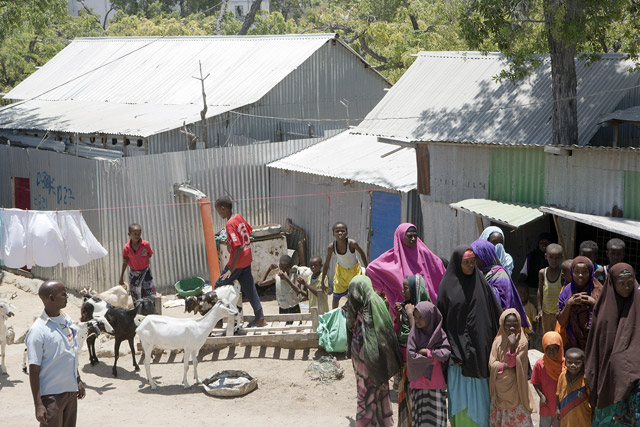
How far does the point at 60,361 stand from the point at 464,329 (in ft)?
10.1

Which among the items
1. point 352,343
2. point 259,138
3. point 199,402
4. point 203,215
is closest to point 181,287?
point 203,215

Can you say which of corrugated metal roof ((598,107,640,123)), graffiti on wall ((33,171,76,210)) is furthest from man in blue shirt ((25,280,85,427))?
graffiti on wall ((33,171,76,210))

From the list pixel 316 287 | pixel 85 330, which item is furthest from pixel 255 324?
pixel 85 330

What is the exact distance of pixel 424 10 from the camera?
25.7 metres

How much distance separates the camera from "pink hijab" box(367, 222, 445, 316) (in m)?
6.79

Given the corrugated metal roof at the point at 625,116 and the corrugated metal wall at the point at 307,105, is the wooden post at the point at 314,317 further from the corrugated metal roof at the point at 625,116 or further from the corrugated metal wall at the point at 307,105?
the corrugated metal wall at the point at 307,105

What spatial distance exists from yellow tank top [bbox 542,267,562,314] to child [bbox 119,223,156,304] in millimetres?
5114

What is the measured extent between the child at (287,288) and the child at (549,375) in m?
4.24

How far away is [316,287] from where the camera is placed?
9.57m

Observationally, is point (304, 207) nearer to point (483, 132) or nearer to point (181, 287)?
point (181, 287)

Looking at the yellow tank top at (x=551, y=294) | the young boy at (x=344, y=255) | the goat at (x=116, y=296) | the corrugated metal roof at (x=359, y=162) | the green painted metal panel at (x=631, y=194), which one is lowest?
the goat at (x=116, y=296)

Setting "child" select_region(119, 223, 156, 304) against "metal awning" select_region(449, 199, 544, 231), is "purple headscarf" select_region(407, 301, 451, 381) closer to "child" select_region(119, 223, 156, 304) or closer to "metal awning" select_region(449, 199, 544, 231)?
"metal awning" select_region(449, 199, 544, 231)

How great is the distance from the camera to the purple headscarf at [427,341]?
570 cm

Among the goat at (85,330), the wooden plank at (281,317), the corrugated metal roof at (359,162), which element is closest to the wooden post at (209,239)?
the corrugated metal roof at (359,162)
